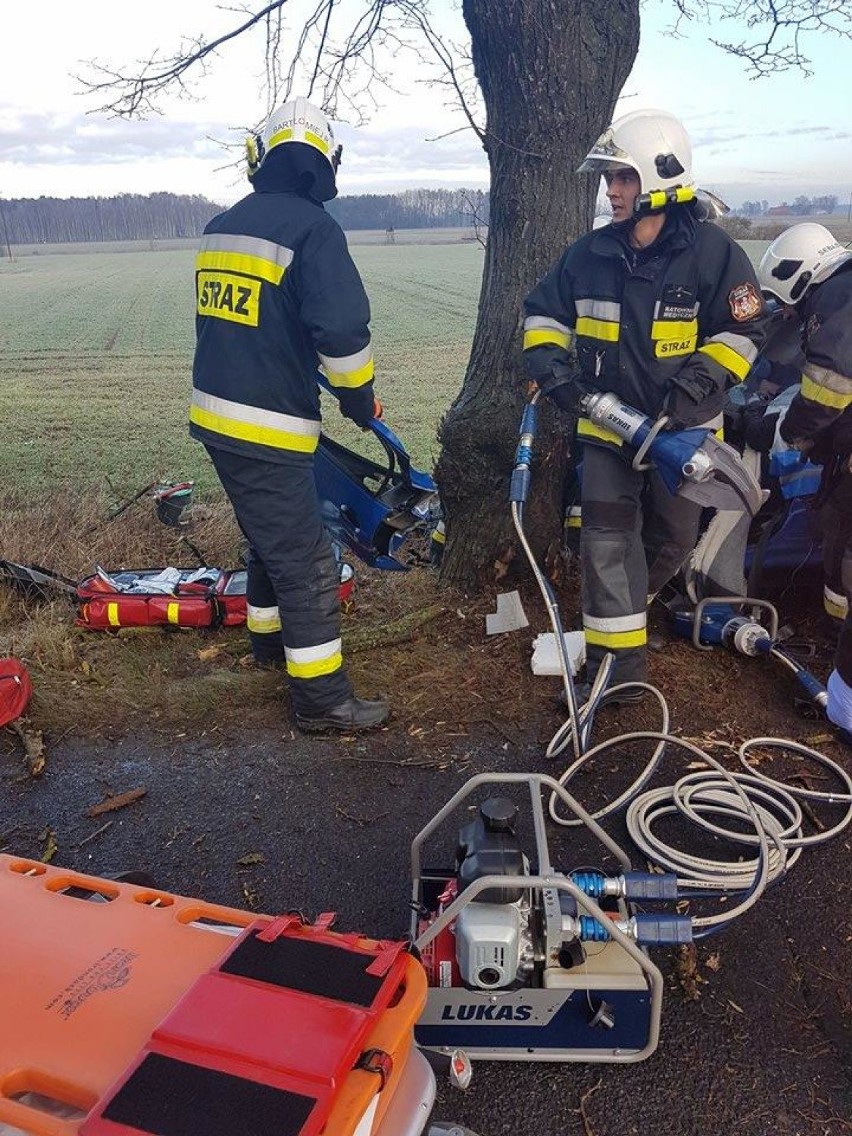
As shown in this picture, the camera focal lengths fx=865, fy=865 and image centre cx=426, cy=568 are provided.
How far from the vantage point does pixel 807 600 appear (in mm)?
4895

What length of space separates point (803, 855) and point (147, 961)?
2352 mm

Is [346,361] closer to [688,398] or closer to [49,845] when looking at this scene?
[688,398]

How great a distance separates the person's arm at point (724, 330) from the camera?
363 cm

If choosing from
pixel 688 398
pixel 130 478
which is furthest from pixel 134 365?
pixel 688 398

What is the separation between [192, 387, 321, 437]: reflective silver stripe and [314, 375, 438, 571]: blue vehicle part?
3.18 ft

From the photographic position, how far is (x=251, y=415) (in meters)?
3.64

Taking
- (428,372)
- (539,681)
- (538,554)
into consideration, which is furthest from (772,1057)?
(428,372)

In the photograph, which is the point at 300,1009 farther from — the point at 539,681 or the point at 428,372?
the point at 428,372

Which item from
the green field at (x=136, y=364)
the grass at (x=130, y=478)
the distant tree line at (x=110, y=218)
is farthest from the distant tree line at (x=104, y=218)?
the grass at (x=130, y=478)

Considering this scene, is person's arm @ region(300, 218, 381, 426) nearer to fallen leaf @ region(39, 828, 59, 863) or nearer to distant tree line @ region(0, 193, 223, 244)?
fallen leaf @ region(39, 828, 59, 863)

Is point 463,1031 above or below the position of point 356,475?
below

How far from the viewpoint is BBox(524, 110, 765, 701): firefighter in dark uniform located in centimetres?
362

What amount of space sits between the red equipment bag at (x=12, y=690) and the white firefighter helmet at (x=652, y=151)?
346cm

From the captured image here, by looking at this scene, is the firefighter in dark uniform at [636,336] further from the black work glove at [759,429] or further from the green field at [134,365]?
the green field at [134,365]
